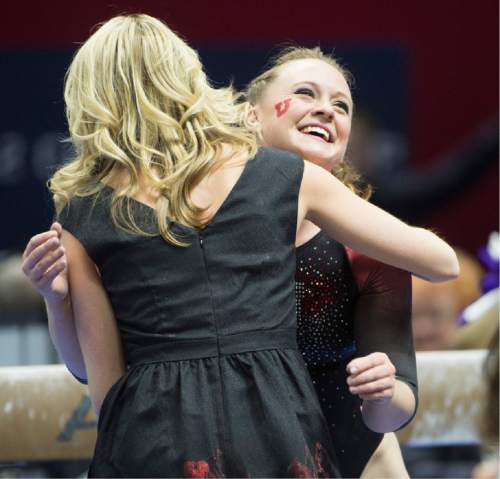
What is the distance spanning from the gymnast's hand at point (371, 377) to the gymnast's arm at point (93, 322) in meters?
0.41

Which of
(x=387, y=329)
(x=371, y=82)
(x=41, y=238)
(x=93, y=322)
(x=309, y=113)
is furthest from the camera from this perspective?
(x=371, y=82)

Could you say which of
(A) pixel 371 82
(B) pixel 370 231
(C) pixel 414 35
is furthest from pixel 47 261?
(C) pixel 414 35

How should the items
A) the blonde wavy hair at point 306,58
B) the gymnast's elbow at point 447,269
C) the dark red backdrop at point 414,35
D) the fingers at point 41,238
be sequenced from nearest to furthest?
1. the fingers at point 41,238
2. the gymnast's elbow at point 447,269
3. the blonde wavy hair at point 306,58
4. the dark red backdrop at point 414,35

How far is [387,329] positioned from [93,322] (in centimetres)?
53

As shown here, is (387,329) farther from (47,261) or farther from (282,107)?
(47,261)

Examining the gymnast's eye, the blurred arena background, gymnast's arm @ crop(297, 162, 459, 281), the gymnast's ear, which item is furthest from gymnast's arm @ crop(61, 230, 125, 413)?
the blurred arena background

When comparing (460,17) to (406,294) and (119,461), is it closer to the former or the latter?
(406,294)

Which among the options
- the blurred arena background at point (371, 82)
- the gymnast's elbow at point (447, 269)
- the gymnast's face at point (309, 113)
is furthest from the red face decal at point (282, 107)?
the blurred arena background at point (371, 82)

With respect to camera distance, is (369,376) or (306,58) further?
(306,58)

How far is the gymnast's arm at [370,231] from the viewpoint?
1.96m

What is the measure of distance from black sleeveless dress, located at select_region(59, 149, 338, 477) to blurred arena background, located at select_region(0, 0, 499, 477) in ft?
12.2

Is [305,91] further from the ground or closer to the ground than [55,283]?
further from the ground

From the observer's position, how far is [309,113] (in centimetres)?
225

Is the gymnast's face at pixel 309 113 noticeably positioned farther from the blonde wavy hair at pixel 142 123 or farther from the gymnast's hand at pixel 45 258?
the gymnast's hand at pixel 45 258
